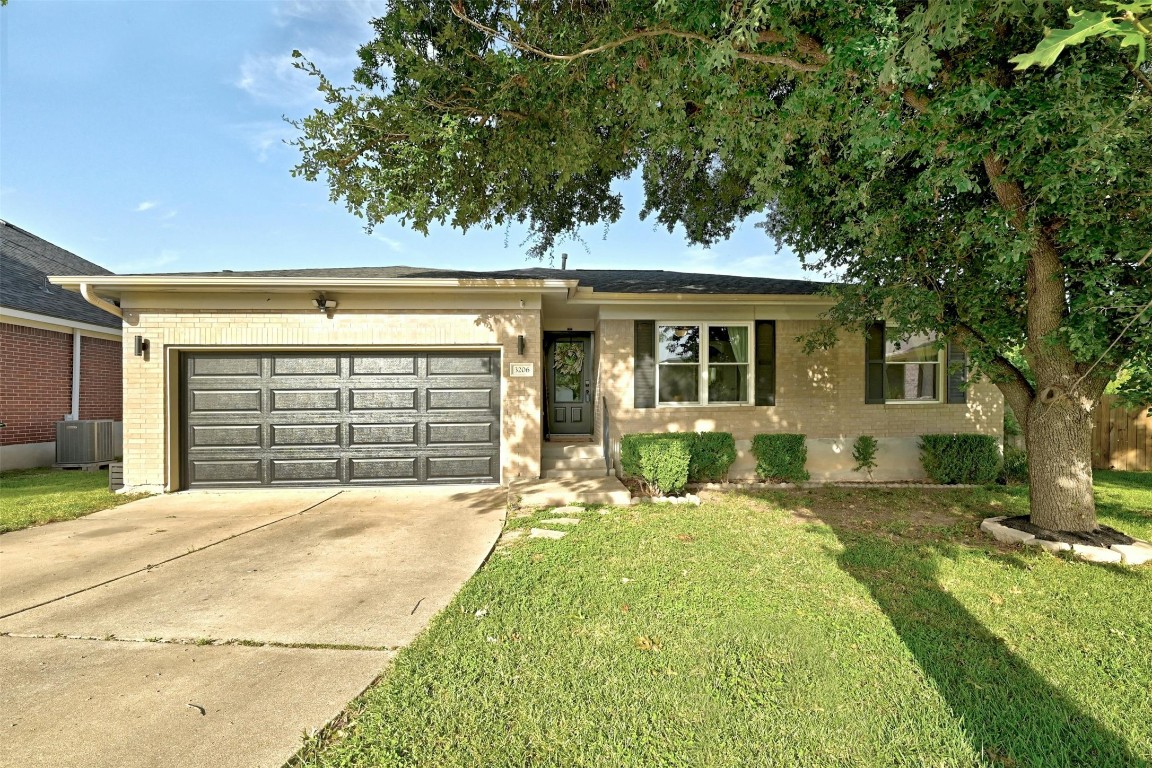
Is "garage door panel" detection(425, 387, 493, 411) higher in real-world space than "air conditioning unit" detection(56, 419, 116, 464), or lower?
higher

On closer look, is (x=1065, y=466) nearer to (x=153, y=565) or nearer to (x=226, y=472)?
(x=153, y=565)

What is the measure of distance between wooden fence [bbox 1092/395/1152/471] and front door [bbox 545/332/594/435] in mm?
10510

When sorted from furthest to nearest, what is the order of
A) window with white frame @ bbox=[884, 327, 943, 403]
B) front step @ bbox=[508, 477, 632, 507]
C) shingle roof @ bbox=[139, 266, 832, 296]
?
window with white frame @ bbox=[884, 327, 943, 403] → shingle roof @ bbox=[139, 266, 832, 296] → front step @ bbox=[508, 477, 632, 507]

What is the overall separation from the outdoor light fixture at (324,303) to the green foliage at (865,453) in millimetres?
9063

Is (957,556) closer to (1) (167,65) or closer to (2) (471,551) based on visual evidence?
(2) (471,551)

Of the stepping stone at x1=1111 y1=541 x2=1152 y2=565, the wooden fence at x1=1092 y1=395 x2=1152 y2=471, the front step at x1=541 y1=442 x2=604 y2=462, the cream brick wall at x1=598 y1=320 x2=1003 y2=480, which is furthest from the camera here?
the wooden fence at x1=1092 y1=395 x2=1152 y2=471

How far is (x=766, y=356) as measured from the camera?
8.77 metres

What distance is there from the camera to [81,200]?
10891 millimetres

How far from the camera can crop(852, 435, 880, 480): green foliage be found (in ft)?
28.1

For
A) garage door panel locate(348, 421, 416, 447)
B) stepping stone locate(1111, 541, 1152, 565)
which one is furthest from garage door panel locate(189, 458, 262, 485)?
stepping stone locate(1111, 541, 1152, 565)

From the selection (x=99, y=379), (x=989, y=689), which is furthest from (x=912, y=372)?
(x=99, y=379)

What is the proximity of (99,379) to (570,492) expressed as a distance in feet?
38.1

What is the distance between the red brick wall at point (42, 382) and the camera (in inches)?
363

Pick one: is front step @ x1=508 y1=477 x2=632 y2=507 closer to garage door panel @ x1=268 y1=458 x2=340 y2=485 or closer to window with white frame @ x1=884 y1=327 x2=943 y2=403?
garage door panel @ x1=268 y1=458 x2=340 y2=485
